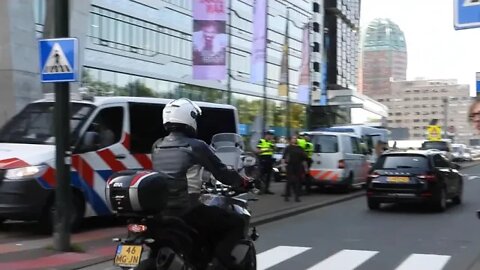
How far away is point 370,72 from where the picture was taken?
8669 centimetres

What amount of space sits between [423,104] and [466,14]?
238ft

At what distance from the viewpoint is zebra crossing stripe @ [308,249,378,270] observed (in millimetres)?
8344

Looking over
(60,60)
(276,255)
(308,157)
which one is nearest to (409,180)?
(308,157)

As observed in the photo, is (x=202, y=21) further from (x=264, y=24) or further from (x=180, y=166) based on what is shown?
(x=180, y=166)

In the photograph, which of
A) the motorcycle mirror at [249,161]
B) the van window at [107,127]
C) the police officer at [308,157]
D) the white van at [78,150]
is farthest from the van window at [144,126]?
the police officer at [308,157]

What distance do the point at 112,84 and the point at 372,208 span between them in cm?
2678

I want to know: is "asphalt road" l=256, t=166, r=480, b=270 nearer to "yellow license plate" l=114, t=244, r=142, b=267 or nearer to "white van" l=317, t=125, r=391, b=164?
"yellow license plate" l=114, t=244, r=142, b=267

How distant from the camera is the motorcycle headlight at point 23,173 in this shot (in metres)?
9.60

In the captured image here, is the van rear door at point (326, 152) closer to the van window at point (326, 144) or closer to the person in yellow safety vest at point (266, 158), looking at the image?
the van window at point (326, 144)

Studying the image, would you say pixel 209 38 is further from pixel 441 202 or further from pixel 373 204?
pixel 441 202

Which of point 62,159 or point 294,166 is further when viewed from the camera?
point 294,166

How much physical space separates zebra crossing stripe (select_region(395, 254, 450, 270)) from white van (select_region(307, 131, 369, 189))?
9872 mm

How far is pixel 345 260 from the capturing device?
8.84 metres

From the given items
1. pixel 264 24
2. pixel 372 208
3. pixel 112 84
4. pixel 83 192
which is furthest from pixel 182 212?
pixel 112 84
